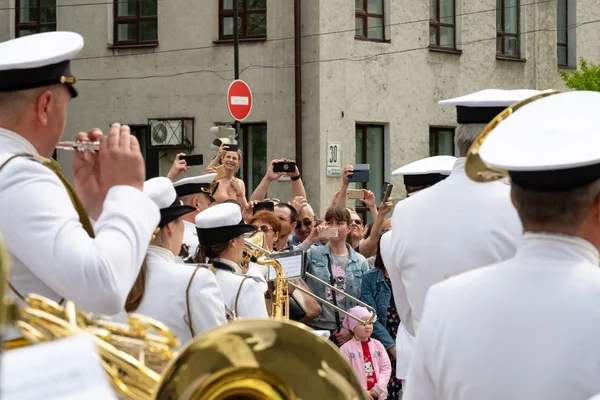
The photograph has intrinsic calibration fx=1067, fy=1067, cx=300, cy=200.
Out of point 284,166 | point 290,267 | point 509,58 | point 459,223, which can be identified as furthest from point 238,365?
point 509,58

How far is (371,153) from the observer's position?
Answer: 74.2 ft

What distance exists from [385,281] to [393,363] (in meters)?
0.79

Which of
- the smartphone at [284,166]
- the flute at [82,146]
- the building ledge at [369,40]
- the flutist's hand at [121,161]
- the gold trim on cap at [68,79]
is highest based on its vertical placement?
the building ledge at [369,40]

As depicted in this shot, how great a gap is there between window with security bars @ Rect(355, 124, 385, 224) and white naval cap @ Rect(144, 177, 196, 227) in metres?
16.6

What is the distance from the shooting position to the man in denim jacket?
29.6 feet

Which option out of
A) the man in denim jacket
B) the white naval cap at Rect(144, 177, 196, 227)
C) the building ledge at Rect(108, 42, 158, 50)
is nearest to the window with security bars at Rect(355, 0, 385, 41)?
the building ledge at Rect(108, 42, 158, 50)

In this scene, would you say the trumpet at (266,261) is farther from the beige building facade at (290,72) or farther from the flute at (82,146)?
the beige building facade at (290,72)

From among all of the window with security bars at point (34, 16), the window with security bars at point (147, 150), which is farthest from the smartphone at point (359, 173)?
the window with security bars at point (34, 16)

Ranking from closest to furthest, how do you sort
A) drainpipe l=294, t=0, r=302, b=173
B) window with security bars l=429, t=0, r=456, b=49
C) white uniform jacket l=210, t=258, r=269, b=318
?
white uniform jacket l=210, t=258, r=269, b=318 < drainpipe l=294, t=0, r=302, b=173 < window with security bars l=429, t=0, r=456, b=49

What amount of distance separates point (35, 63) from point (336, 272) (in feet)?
21.2

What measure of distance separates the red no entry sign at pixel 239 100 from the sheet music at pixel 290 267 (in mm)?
10412

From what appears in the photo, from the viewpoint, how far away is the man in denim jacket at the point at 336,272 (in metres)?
9.03

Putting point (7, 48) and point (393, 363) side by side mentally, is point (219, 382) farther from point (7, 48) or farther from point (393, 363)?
point (393, 363)

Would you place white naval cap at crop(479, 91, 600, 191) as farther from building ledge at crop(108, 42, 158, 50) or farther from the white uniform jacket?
building ledge at crop(108, 42, 158, 50)
